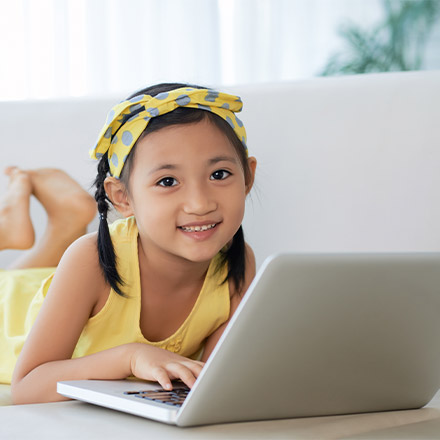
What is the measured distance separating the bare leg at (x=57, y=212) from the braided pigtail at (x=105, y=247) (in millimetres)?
372

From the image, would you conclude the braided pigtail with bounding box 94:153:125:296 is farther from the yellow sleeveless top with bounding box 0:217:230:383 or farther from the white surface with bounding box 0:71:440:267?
the white surface with bounding box 0:71:440:267

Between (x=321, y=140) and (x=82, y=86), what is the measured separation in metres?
2.14

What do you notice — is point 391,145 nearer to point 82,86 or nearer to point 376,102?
point 376,102

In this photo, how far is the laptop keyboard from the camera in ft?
2.14

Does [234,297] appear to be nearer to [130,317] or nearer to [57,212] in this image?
[130,317]

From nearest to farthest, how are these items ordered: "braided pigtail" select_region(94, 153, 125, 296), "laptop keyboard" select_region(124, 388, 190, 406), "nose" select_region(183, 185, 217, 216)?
"laptop keyboard" select_region(124, 388, 190, 406) < "nose" select_region(183, 185, 217, 216) < "braided pigtail" select_region(94, 153, 125, 296)

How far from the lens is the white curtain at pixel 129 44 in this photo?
3.21 meters

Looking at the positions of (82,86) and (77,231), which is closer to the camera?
(77,231)

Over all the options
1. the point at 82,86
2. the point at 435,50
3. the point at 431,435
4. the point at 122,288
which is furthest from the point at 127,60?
the point at 431,435

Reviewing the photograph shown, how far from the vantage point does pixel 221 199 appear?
0.98 m

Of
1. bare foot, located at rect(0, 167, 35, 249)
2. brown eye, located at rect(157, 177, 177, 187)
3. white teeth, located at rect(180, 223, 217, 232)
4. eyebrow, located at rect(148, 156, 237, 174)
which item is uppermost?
eyebrow, located at rect(148, 156, 237, 174)

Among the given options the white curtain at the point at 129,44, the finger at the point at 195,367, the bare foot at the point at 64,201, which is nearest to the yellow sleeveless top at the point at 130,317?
the bare foot at the point at 64,201

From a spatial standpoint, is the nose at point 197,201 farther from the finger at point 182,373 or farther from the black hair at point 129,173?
the finger at point 182,373

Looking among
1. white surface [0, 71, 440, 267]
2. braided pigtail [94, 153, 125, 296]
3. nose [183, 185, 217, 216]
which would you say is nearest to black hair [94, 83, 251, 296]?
braided pigtail [94, 153, 125, 296]
